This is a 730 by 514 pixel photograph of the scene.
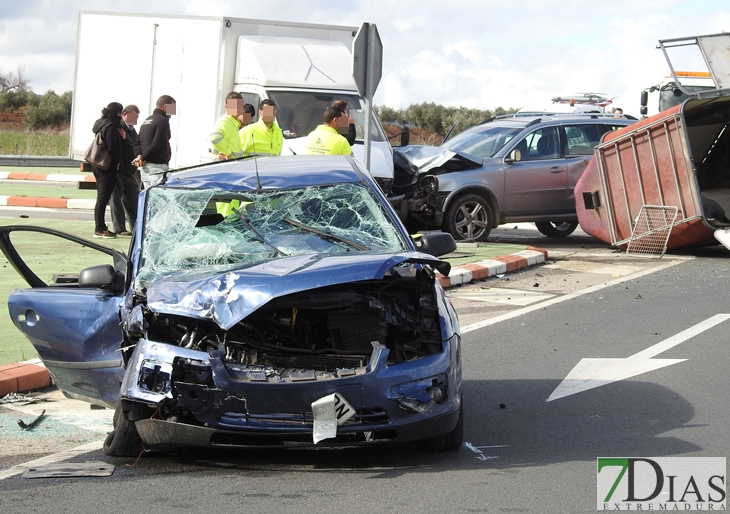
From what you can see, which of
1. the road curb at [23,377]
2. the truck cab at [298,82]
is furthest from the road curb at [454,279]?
the truck cab at [298,82]

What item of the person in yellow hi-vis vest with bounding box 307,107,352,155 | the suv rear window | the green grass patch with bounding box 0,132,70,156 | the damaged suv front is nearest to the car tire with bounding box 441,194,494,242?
the suv rear window

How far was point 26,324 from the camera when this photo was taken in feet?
20.0

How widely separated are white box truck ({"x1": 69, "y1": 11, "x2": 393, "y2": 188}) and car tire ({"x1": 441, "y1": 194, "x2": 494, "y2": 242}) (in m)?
1.17

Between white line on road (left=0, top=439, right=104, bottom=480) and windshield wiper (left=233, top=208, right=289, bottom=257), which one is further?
windshield wiper (left=233, top=208, right=289, bottom=257)

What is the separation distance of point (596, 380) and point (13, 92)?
2169 inches

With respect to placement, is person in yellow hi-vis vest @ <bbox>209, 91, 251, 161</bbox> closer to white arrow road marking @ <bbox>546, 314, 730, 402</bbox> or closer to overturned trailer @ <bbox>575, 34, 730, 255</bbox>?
white arrow road marking @ <bbox>546, 314, 730, 402</bbox>

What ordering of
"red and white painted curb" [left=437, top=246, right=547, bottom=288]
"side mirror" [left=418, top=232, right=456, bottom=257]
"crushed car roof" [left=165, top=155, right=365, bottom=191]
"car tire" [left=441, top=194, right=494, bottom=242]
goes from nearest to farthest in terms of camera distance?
1. "side mirror" [left=418, top=232, right=456, bottom=257]
2. "crushed car roof" [left=165, top=155, right=365, bottom=191]
3. "red and white painted curb" [left=437, top=246, right=547, bottom=288]
4. "car tire" [left=441, top=194, right=494, bottom=242]

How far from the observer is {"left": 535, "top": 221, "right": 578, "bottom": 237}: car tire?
18.3m

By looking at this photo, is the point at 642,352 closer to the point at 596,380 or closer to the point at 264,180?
the point at 596,380

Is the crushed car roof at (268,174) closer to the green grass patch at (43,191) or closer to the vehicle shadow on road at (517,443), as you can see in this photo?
the vehicle shadow on road at (517,443)

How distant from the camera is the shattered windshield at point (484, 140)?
54.4ft

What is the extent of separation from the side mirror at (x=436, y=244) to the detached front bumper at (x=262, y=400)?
1.39m

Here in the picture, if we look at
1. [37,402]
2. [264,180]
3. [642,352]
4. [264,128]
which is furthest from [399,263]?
[264,128]

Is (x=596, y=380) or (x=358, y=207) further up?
(x=358, y=207)
